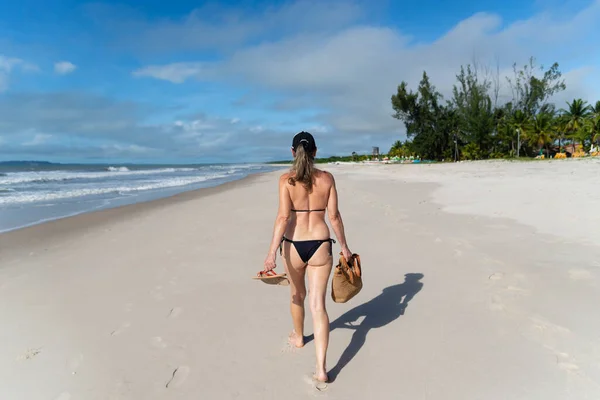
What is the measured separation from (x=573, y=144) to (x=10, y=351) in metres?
64.3

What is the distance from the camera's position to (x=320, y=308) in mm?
2752

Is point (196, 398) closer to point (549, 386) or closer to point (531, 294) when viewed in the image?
point (549, 386)

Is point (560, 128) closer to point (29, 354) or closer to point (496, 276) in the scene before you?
point (496, 276)

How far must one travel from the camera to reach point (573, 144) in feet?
168

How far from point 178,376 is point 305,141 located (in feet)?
6.93

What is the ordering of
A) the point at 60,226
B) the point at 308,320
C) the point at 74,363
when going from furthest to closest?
the point at 60,226
the point at 308,320
the point at 74,363

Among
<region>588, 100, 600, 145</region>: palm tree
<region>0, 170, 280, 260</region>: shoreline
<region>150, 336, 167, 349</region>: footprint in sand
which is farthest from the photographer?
<region>588, 100, 600, 145</region>: palm tree

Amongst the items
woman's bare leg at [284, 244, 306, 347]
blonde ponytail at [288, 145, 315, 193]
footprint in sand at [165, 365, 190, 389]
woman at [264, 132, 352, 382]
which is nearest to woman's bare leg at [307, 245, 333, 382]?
woman at [264, 132, 352, 382]

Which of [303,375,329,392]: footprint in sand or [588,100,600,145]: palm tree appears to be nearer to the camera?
[303,375,329,392]: footprint in sand

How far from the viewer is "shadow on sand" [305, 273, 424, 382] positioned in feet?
10.3

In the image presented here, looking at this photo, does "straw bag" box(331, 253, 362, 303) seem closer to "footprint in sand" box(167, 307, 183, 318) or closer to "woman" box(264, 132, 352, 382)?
"woman" box(264, 132, 352, 382)

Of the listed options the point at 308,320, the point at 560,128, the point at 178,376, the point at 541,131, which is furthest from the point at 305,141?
the point at 560,128

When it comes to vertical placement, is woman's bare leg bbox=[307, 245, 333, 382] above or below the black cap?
below

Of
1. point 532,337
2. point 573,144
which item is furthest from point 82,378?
point 573,144
